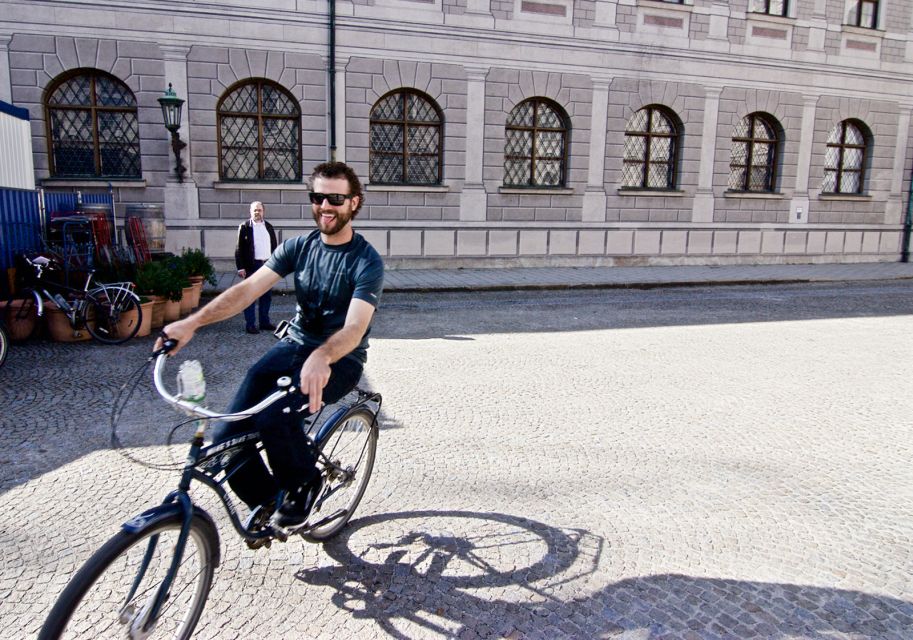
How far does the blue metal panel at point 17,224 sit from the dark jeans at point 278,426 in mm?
7969

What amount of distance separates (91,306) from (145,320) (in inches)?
27.6

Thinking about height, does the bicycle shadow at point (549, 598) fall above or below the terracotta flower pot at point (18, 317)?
below

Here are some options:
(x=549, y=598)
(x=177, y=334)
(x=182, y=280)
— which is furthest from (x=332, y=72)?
(x=549, y=598)

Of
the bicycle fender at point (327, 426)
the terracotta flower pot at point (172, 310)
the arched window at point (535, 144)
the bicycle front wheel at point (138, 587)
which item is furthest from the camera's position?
the arched window at point (535, 144)

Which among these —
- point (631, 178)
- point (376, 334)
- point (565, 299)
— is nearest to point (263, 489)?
point (376, 334)

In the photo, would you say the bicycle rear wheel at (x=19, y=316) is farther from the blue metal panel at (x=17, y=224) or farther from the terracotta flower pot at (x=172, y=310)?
the terracotta flower pot at (x=172, y=310)

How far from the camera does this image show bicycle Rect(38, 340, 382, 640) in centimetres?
229

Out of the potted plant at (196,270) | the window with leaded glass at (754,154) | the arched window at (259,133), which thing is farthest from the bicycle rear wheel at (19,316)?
the window with leaded glass at (754,154)

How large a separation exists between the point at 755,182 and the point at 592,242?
5429 mm

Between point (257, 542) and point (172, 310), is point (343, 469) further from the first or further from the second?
point (172, 310)

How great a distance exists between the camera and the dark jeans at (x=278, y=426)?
289 centimetres

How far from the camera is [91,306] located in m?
8.44

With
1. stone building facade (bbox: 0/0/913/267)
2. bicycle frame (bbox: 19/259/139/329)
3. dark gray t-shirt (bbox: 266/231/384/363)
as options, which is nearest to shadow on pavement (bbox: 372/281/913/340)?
bicycle frame (bbox: 19/259/139/329)

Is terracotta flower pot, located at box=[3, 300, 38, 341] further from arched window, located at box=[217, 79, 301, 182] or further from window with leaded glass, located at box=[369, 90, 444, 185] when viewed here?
window with leaded glass, located at box=[369, 90, 444, 185]
